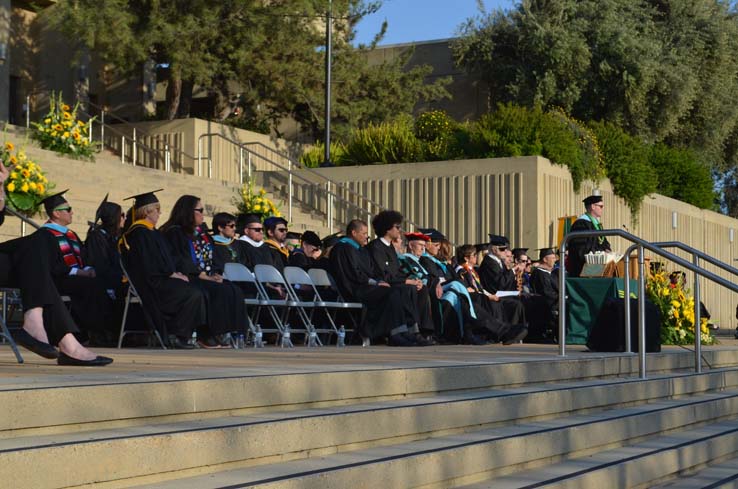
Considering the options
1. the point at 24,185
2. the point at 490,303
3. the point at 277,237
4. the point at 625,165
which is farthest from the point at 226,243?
the point at 625,165

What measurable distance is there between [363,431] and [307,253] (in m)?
9.72

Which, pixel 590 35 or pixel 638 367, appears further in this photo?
pixel 590 35

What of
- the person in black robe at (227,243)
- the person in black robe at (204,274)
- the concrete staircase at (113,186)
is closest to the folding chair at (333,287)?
the person in black robe at (227,243)

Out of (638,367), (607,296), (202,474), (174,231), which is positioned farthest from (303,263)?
(202,474)

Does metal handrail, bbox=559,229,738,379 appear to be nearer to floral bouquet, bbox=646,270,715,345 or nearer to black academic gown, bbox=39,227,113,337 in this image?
floral bouquet, bbox=646,270,715,345

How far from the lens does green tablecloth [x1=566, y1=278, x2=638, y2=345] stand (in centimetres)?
1244

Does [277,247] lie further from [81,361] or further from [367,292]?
[81,361]

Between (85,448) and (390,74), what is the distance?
2644 cm

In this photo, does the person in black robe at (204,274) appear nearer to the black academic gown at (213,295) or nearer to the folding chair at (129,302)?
the black academic gown at (213,295)

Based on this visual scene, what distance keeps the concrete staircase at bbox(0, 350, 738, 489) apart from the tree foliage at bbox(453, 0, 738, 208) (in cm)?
2184

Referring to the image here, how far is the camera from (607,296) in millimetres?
12406

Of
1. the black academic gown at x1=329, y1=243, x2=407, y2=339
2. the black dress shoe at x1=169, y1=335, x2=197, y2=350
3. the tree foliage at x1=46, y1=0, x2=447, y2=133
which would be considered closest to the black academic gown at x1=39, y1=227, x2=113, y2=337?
the black dress shoe at x1=169, y1=335, x2=197, y2=350

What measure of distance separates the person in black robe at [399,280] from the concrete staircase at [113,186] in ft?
15.2

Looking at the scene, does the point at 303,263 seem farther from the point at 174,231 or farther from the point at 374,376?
the point at 374,376
